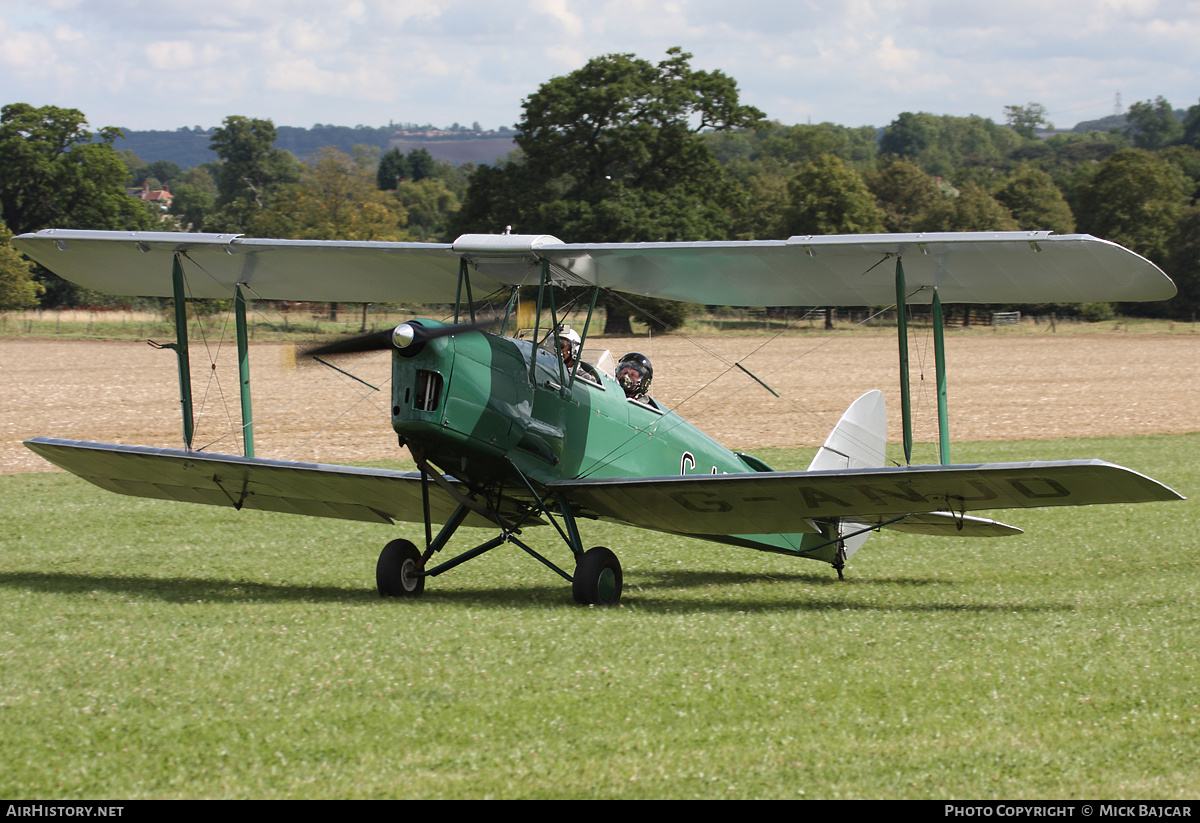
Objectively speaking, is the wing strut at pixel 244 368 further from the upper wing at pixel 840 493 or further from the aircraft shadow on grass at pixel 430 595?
the upper wing at pixel 840 493

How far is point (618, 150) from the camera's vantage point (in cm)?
5741

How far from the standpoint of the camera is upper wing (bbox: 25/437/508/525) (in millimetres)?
9172

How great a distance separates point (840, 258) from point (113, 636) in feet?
20.2

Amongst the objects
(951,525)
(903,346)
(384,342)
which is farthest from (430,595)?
(951,525)

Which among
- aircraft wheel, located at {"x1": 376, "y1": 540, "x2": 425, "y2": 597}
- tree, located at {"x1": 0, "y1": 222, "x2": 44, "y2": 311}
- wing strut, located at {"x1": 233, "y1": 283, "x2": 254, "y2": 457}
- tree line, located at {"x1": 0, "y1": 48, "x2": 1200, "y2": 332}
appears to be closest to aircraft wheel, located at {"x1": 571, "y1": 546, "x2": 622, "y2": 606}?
aircraft wheel, located at {"x1": 376, "y1": 540, "x2": 425, "y2": 597}

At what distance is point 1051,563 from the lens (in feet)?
36.5

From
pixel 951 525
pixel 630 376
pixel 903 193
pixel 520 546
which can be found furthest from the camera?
pixel 903 193

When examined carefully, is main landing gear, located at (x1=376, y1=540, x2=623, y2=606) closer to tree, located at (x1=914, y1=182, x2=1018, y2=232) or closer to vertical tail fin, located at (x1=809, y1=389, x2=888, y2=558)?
vertical tail fin, located at (x1=809, y1=389, x2=888, y2=558)

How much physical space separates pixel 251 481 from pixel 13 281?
50667 mm

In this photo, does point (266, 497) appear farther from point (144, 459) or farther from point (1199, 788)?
point (1199, 788)

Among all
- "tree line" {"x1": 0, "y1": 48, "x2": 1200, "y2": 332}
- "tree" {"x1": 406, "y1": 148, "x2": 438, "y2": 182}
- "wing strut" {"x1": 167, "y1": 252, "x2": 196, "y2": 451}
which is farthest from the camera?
"tree" {"x1": 406, "y1": 148, "x2": 438, "y2": 182}

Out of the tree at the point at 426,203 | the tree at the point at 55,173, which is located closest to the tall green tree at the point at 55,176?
the tree at the point at 55,173

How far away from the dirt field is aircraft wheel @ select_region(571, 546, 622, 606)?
6.47 m

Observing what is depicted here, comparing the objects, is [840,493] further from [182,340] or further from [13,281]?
[13,281]
